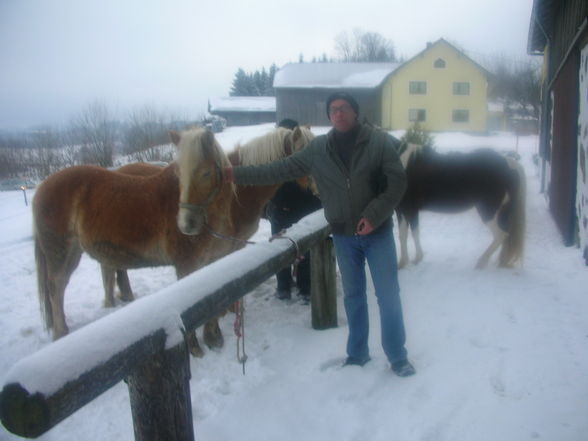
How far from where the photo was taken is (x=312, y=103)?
3975 cm

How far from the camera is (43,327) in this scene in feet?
13.7

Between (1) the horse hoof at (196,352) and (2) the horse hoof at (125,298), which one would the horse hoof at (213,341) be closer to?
(1) the horse hoof at (196,352)

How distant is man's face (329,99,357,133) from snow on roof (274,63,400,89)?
37.9 meters

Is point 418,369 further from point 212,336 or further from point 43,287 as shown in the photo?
point 43,287

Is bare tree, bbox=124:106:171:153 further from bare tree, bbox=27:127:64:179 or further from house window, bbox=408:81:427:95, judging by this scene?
house window, bbox=408:81:427:95

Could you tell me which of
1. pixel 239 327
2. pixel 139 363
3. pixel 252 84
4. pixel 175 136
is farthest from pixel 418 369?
pixel 252 84

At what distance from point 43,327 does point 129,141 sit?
61.4ft

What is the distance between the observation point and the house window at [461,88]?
37750 mm

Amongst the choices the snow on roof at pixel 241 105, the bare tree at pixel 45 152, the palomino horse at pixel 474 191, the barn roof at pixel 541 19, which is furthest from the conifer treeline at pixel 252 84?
the palomino horse at pixel 474 191

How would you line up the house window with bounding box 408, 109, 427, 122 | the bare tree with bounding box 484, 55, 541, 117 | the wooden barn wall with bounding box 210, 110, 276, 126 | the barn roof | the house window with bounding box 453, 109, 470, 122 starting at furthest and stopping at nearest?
the wooden barn wall with bounding box 210, 110, 276, 126
the house window with bounding box 408, 109, 427, 122
the house window with bounding box 453, 109, 470, 122
the bare tree with bounding box 484, 55, 541, 117
the barn roof

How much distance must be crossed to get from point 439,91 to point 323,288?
127 feet

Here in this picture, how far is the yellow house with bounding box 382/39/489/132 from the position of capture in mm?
37688

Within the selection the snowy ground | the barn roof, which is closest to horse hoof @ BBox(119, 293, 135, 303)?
the snowy ground

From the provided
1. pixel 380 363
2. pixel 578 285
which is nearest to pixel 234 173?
pixel 380 363
